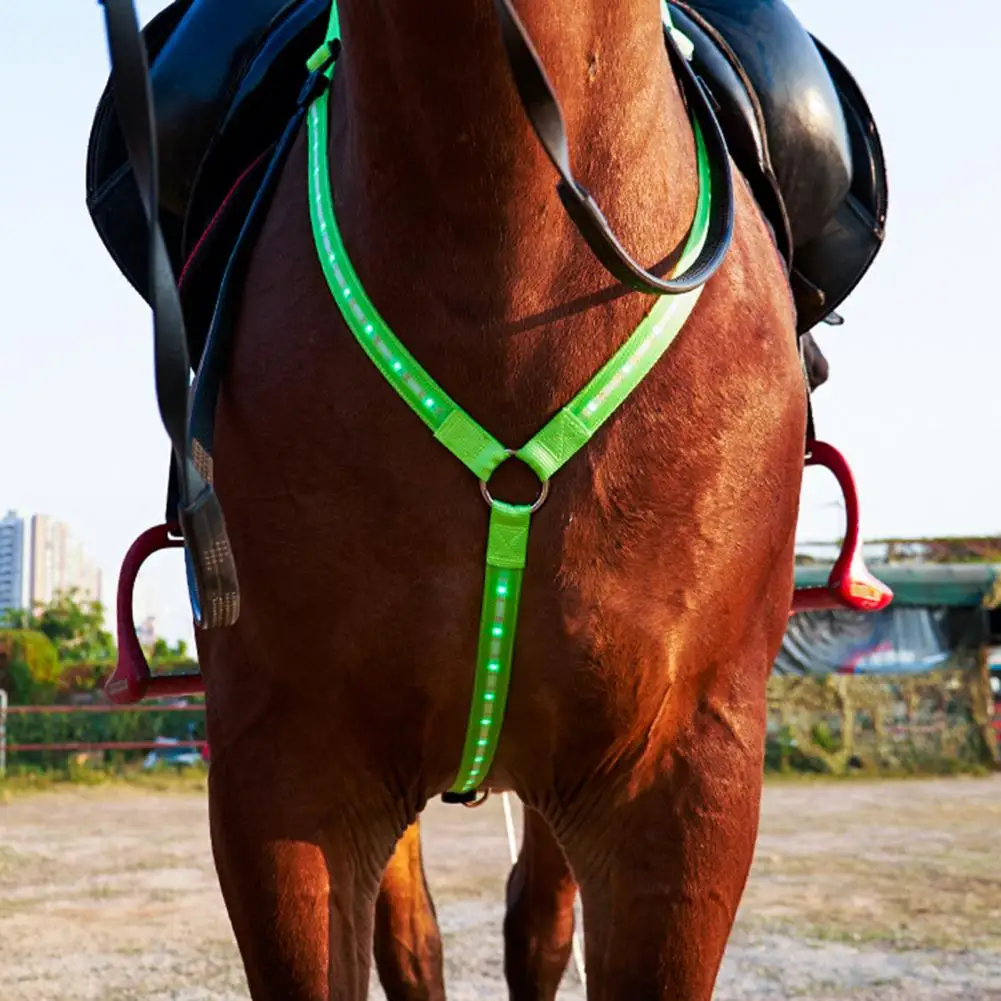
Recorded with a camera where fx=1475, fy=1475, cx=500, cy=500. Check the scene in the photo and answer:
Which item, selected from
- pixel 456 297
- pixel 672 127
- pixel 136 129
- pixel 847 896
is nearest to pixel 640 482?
pixel 456 297

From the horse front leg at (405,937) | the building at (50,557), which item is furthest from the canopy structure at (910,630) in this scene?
the building at (50,557)

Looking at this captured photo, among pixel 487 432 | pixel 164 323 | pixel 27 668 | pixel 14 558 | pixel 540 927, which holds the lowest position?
pixel 14 558

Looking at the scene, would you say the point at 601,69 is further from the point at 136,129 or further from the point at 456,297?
the point at 136,129

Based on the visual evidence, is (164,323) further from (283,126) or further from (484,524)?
(283,126)

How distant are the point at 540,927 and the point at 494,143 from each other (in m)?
2.68

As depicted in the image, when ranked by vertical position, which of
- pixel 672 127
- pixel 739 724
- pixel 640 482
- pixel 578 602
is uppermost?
pixel 672 127

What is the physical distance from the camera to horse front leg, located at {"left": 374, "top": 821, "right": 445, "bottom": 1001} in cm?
380

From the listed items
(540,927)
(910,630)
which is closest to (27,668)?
(910,630)

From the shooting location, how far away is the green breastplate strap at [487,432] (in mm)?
2039

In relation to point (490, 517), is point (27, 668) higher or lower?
lower

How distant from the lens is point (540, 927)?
13.3 feet

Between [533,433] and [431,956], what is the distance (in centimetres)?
222

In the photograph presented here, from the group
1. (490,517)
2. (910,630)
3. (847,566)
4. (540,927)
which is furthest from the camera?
(910,630)

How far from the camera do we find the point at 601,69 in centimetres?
204
